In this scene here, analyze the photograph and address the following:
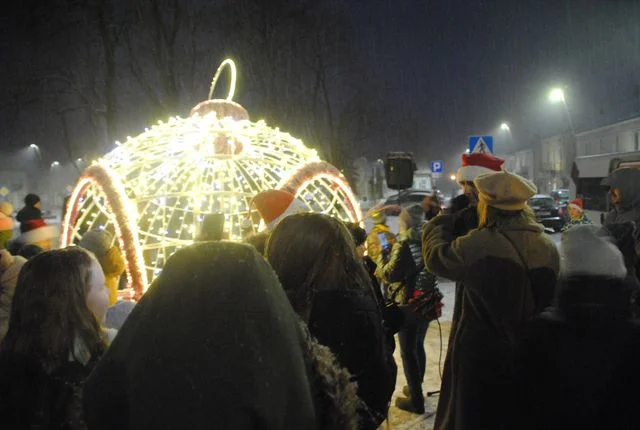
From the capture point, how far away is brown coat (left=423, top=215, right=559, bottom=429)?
275cm

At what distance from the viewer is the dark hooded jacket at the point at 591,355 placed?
7.20 feet

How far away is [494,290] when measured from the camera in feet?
9.14

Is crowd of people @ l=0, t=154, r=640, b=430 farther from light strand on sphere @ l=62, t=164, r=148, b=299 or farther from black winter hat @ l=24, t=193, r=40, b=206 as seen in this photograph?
black winter hat @ l=24, t=193, r=40, b=206

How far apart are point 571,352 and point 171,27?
15643 mm

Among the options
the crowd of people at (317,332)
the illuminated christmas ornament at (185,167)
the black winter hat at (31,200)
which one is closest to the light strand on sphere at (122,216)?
the illuminated christmas ornament at (185,167)

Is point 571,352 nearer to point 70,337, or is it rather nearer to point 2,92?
point 70,337

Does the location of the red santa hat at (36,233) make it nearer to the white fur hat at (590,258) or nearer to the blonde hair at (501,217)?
the blonde hair at (501,217)

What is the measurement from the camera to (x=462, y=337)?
9.48ft

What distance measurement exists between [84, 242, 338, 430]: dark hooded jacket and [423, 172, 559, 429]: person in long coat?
1616 millimetres

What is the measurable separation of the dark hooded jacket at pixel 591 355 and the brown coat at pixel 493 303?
0.39 metres

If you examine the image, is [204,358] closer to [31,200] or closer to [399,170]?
[399,170]

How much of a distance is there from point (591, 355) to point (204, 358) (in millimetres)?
1632

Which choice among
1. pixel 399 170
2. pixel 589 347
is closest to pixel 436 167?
pixel 399 170

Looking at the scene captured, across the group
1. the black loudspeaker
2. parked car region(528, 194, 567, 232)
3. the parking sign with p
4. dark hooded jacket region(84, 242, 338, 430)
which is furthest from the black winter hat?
parked car region(528, 194, 567, 232)
